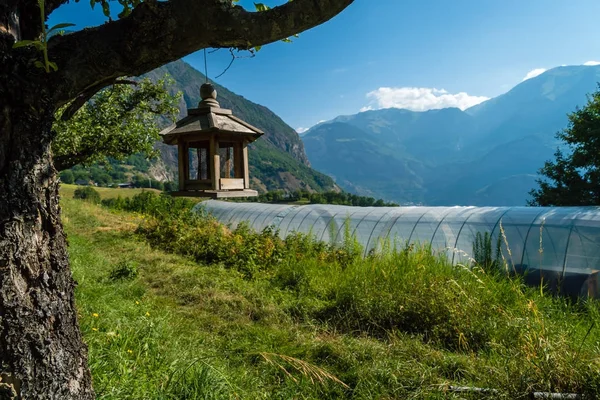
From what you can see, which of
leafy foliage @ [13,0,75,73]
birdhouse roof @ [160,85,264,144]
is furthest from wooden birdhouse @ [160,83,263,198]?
leafy foliage @ [13,0,75,73]

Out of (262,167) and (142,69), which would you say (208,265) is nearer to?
(142,69)

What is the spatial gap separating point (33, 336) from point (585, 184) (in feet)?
62.8

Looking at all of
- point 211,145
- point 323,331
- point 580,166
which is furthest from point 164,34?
point 580,166

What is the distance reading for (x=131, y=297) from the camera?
483 cm

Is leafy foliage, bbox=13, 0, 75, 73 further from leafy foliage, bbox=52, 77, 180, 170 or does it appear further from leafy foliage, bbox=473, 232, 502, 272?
leafy foliage, bbox=52, 77, 180, 170

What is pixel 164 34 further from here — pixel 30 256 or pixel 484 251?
pixel 484 251

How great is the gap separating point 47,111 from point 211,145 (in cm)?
301

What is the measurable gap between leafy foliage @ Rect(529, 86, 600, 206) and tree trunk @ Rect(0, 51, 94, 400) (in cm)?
1836

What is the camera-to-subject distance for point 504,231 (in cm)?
767

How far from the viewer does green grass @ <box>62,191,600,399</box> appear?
2.64 meters

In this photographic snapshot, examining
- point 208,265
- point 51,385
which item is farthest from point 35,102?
point 208,265

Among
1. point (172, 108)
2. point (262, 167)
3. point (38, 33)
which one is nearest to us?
point (38, 33)

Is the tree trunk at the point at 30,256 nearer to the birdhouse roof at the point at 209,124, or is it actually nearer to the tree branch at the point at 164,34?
the tree branch at the point at 164,34

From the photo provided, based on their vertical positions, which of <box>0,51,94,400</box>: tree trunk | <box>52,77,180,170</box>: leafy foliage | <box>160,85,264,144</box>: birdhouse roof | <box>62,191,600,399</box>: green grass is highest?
<box>52,77,180,170</box>: leafy foliage
